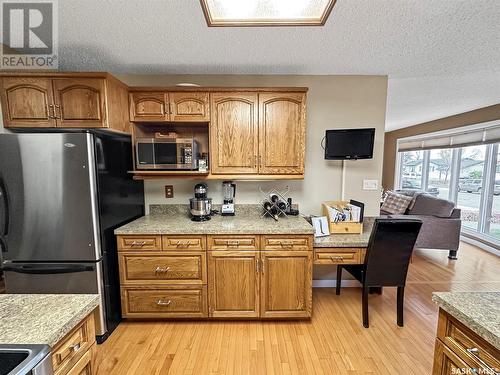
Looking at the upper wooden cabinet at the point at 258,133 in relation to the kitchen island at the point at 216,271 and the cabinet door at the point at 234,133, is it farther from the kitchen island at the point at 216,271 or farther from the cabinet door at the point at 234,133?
the kitchen island at the point at 216,271

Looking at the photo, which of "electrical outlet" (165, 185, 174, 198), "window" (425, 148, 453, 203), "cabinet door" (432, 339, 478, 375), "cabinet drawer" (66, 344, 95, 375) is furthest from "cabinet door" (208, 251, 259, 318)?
"window" (425, 148, 453, 203)

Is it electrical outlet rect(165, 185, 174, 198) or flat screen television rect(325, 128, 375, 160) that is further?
electrical outlet rect(165, 185, 174, 198)

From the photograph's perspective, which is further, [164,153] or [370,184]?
[370,184]

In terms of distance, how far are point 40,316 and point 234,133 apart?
6.10ft

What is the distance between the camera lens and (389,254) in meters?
1.99

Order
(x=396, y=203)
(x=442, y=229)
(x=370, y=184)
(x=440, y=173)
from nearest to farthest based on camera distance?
(x=370, y=184) < (x=442, y=229) < (x=396, y=203) < (x=440, y=173)

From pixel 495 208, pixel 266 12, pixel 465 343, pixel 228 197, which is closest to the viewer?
pixel 465 343

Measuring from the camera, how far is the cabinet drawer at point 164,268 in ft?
6.67

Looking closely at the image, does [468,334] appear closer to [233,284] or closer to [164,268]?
[233,284]

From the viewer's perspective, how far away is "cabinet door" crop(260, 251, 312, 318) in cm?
204

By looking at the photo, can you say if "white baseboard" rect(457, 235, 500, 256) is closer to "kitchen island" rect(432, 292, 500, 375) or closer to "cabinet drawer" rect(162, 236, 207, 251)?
"kitchen island" rect(432, 292, 500, 375)

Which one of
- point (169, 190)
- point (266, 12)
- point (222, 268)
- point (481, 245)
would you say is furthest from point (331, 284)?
point (481, 245)

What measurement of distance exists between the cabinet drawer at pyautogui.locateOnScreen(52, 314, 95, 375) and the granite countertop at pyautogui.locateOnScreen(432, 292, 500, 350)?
5.12ft

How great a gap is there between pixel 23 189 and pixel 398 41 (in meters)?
3.17
